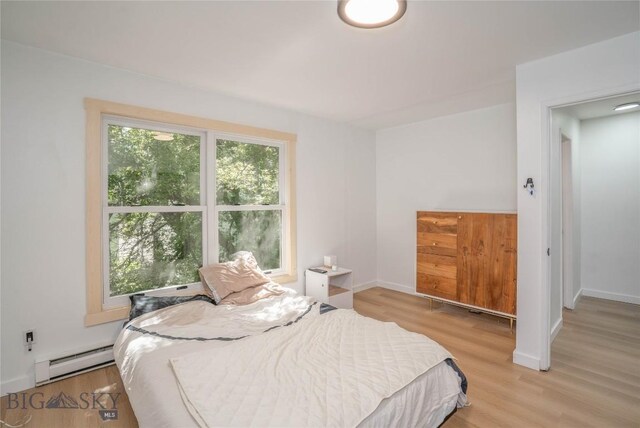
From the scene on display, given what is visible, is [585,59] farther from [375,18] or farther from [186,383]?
[186,383]

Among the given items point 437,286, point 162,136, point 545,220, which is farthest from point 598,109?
point 162,136

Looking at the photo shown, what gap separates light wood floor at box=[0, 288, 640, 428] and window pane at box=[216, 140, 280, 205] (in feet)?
6.08

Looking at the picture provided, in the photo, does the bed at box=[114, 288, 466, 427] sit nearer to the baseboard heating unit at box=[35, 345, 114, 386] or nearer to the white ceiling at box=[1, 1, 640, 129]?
the baseboard heating unit at box=[35, 345, 114, 386]

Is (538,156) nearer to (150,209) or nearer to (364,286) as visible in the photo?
(364,286)

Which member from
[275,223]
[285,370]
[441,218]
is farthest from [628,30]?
[275,223]

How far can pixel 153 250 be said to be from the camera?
283cm

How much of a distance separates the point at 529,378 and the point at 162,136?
3.74 m

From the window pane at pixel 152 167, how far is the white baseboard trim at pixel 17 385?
1.39 metres

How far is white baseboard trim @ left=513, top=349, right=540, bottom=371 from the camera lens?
A: 245cm

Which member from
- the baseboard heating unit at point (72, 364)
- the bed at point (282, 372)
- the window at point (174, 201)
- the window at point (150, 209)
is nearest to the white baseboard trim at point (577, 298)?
the bed at point (282, 372)

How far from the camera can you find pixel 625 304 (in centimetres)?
383

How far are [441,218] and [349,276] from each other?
1.33 metres

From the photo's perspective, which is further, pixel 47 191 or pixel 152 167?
pixel 152 167

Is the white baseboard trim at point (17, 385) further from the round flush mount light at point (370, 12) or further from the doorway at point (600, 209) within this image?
the doorway at point (600, 209)
